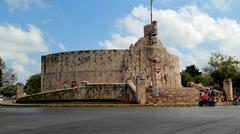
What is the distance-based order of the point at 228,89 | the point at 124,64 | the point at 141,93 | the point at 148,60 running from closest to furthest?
the point at 141,93 < the point at 228,89 < the point at 148,60 < the point at 124,64

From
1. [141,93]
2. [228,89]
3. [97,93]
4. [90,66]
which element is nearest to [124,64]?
[90,66]

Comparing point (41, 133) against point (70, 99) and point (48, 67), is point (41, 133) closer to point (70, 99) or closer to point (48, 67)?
point (70, 99)

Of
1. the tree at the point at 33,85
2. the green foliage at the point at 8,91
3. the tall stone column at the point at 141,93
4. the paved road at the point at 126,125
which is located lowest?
the paved road at the point at 126,125

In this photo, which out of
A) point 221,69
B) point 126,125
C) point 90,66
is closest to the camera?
point 126,125

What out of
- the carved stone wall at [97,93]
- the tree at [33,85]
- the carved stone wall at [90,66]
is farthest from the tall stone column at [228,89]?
the tree at [33,85]

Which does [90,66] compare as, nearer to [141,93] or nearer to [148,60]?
[148,60]

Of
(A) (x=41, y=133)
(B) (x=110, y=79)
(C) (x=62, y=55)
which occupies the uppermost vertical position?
(C) (x=62, y=55)

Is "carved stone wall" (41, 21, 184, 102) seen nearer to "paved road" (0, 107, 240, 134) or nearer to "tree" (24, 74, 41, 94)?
"paved road" (0, 107, 240, 134)

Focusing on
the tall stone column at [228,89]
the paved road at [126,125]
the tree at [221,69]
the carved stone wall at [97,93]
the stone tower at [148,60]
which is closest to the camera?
the paved road at [126,125]

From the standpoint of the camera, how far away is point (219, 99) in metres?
38.6

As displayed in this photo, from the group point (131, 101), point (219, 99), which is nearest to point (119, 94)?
point (131, 101)

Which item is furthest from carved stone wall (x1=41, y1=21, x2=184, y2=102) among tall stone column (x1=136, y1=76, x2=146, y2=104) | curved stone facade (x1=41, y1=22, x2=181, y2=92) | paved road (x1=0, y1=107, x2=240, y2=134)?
paved road (x1=0, y1=107, x2=240, y2=134)

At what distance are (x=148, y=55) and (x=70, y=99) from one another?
44.5 feet

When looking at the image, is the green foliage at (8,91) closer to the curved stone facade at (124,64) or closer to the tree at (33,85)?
the tree at (33,85)
